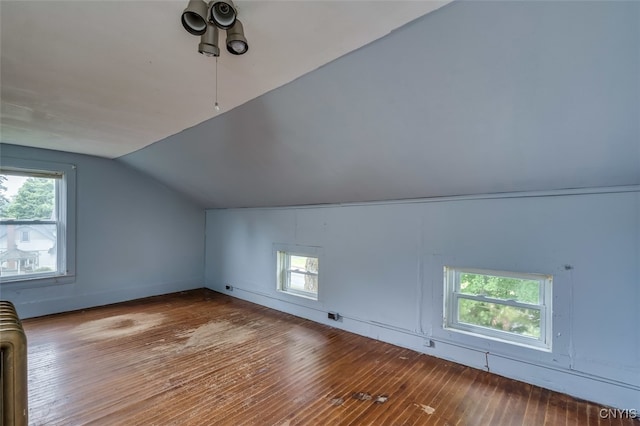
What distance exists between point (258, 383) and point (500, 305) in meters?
2.30

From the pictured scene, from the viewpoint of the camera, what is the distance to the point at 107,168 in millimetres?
4898

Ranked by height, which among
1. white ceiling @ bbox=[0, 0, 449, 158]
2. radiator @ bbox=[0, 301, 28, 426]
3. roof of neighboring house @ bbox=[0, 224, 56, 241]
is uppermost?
white ceiling @ bbox=[0, 0, 449, 158]

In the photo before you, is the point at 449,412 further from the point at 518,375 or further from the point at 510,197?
the point at 510,197

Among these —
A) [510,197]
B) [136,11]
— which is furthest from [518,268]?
[136,11]

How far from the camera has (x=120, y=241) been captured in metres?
5.05

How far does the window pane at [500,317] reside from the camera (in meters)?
2.65

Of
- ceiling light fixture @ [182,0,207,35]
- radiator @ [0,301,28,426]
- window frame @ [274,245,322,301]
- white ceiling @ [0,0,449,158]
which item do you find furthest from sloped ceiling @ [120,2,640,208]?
radiator @ [0,301,28,426]

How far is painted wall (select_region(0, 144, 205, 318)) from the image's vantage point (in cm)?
440

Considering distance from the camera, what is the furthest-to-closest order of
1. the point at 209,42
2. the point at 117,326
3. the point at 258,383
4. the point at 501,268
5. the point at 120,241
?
the point at 120,241
the point at 117,326
the point at 501,268
the point at 258,383
the point at 209,42

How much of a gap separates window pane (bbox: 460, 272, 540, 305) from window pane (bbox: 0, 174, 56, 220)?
565 cm

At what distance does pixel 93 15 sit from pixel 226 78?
0.77 metres

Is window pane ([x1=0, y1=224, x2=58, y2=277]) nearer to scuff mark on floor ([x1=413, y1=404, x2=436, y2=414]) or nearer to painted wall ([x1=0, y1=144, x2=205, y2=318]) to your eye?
painted wall ([x1=0, y1=144, x2=205, y2=318])

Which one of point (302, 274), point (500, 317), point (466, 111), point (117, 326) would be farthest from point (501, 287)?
point (117, 326)

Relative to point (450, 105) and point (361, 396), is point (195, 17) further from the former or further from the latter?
point (361, 396)
